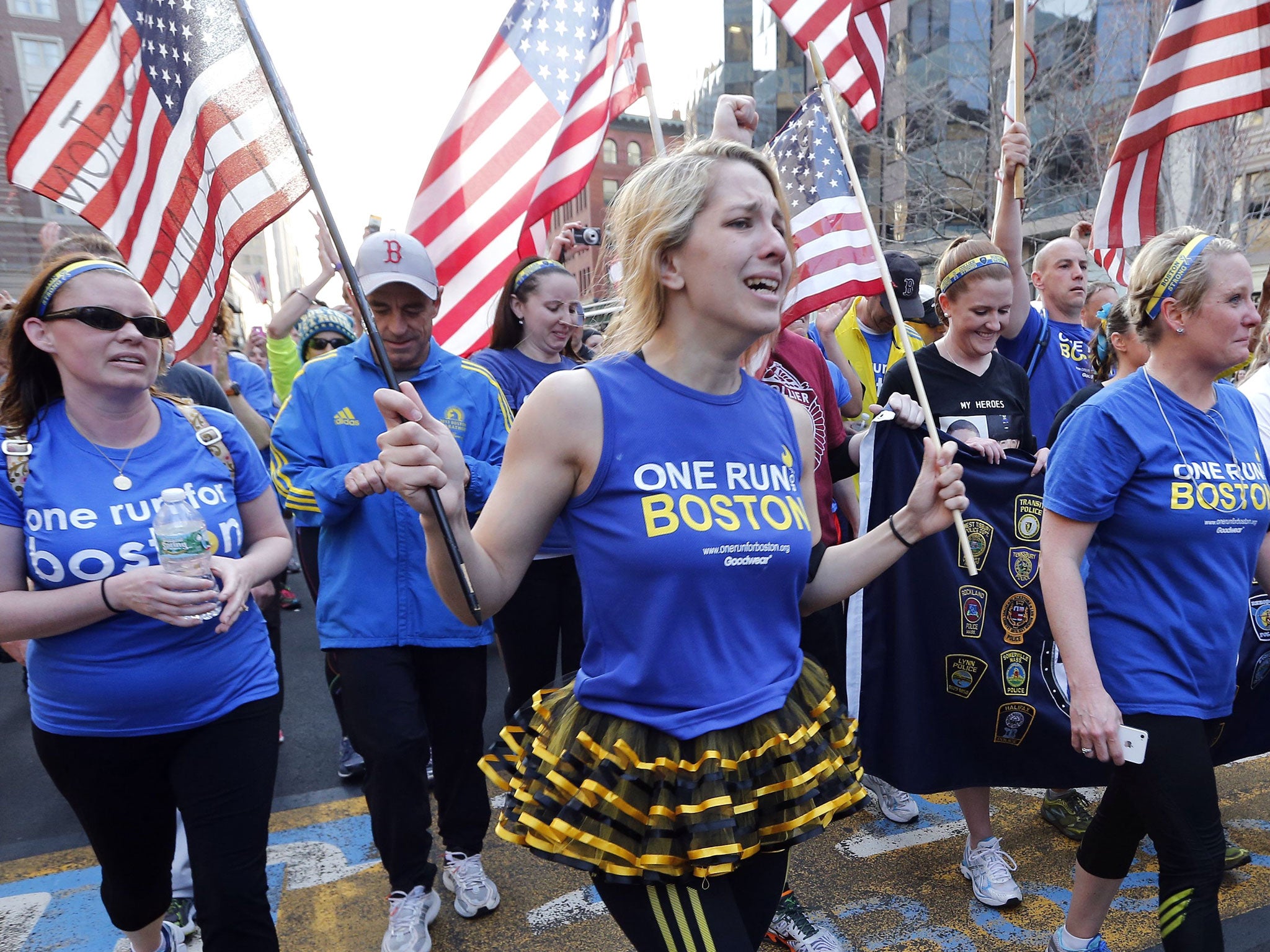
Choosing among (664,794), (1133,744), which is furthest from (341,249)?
(1133,744)

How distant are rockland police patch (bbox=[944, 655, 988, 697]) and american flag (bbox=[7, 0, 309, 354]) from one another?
2843mm

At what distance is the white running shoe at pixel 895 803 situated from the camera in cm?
399

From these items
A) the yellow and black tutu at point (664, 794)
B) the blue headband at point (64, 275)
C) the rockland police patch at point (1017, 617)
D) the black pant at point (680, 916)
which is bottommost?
the rockland police patch at point (1017, 617)

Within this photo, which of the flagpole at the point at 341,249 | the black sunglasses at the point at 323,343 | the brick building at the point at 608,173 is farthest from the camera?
the brick building at the point at 608,173

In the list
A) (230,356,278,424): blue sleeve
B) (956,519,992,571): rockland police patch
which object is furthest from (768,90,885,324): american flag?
(230,356,278,424): blue sleeve

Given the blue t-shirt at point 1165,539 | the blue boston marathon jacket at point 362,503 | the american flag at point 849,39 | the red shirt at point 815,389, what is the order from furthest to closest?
the red shirt at point 815,389
the american flag at point 849,39
the blue boston marathon jacket at point 362,503
the blue t-shirt at point 1165,539

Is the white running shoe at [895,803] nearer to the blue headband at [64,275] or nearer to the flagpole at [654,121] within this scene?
the flagpole at [654,121]

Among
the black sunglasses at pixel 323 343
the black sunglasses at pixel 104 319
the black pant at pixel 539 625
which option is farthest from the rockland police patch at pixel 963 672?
the black sunglasses at pixel 323 343

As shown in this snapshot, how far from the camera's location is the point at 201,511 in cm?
253

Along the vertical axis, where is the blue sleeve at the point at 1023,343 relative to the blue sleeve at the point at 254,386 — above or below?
above

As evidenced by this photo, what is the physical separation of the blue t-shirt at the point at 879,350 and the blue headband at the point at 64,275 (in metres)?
3.83

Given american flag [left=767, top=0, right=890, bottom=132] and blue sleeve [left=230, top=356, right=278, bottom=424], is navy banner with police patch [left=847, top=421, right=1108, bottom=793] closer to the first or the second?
american flag [left=767, top=0, right=890, bottom=132]

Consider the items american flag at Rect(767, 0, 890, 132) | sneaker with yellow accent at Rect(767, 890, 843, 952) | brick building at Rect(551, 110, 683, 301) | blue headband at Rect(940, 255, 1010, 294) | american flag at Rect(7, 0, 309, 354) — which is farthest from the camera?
brick building at Rect(551, 110, 683, 301)

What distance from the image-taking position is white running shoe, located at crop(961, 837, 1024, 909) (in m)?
3.31
